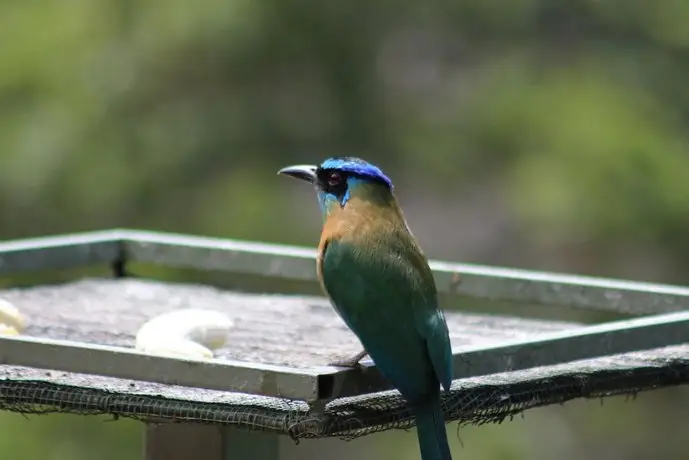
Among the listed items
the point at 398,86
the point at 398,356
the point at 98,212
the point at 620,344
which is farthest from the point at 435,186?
the point at 398,356

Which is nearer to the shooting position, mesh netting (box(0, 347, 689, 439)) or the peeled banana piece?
mesh netting (box(0, 347, 689, 439))

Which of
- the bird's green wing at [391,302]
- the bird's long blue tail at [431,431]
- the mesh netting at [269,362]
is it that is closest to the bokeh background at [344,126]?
the mesh netting at [269,362]

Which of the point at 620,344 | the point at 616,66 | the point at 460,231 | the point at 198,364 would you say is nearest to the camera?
the point at 198,364

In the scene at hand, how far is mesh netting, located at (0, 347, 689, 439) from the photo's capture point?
2.78 metres

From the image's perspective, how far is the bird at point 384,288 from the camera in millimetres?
2826

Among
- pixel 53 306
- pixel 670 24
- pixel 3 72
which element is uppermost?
pixel 670 24

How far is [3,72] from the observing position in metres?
6.96

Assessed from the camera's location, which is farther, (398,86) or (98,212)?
(398,86)

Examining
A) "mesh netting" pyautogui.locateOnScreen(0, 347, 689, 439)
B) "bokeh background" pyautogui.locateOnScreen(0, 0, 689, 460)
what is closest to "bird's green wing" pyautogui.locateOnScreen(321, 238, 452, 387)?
"mesh netting" pyautogui.locateOnScreen(0, 347, 689, 439)

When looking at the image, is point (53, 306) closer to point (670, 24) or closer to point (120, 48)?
point (120, 48)

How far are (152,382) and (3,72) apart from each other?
173 inches

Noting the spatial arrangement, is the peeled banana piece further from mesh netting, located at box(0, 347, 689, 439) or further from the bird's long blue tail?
the bird's long blue tail

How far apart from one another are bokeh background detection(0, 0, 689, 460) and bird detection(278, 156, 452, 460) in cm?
359

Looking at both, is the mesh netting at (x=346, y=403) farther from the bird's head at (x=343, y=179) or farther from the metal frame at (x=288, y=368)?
the bird's head at (x=343, y=179)
